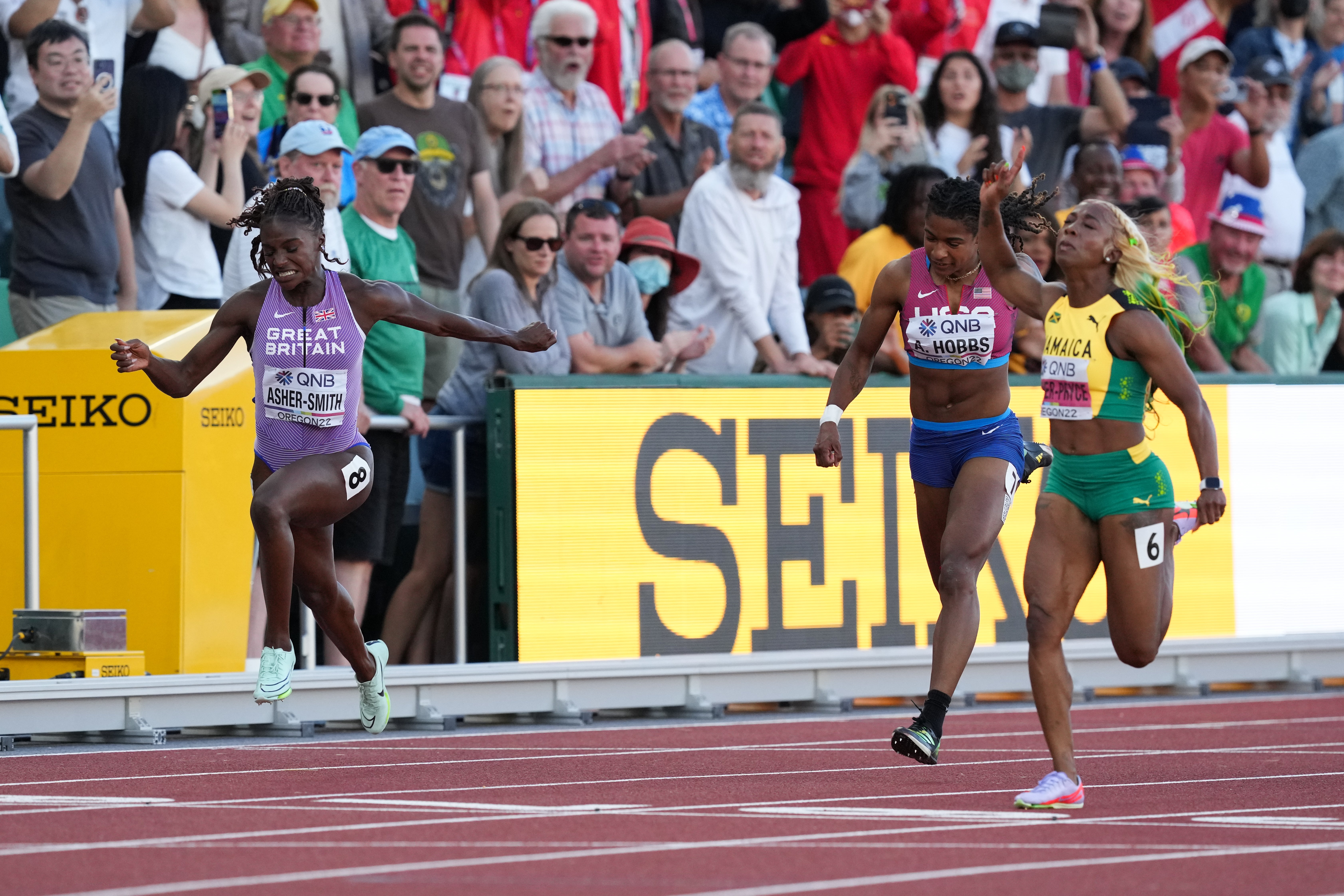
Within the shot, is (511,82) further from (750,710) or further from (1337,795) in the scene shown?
(1337,795)

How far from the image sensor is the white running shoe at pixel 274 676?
31.0 ft

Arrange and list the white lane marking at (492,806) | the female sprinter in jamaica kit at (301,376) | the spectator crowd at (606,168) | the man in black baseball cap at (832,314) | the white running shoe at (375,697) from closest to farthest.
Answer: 1. the white lane marking at (492,806)
2. the female sprinter in jamaica kit at (301,376)
3. the white running shoe at (375,697)
4. the spectator crowd at (606,168)
5. the man in black baseball cap at (832,314)

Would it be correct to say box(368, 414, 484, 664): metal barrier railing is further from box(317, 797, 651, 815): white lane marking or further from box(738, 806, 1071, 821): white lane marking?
box(738, 806, 1071, 821): white lane marking

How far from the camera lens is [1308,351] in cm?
1611

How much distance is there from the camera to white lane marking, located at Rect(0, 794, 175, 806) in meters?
7.96

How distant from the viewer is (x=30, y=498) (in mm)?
10820

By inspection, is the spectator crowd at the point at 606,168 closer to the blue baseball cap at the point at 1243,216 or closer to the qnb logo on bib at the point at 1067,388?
the blue baseball cap at the point at 1243,216

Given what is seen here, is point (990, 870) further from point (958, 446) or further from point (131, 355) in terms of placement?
point (131, 355)

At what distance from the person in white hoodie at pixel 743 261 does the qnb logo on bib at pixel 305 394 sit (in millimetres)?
4419

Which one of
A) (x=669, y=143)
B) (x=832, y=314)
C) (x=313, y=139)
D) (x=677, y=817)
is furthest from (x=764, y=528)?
(x=677, y=817)

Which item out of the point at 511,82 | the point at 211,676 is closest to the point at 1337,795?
the point at 211,676

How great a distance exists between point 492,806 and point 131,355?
8.96ft

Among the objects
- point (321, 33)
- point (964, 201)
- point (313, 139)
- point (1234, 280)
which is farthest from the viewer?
point (1234, 280)

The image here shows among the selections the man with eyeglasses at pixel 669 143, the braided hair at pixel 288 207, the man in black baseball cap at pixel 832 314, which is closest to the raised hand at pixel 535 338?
the braided hair at pixel 288 207
